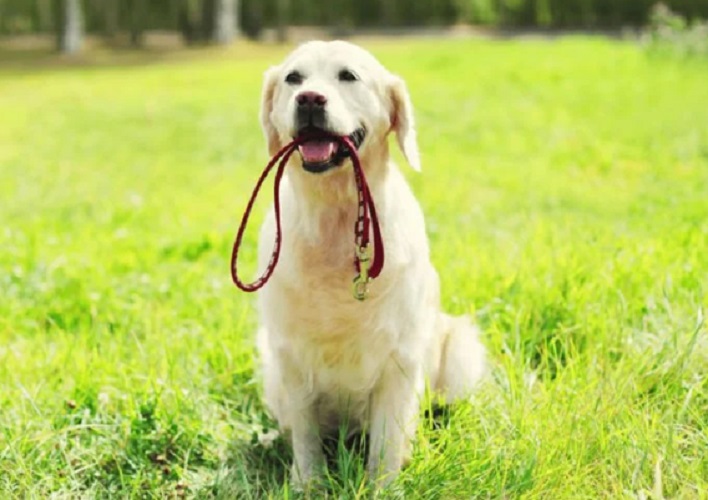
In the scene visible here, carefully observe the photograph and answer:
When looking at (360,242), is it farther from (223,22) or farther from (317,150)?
(223,22)

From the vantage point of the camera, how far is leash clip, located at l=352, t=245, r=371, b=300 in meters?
2.74

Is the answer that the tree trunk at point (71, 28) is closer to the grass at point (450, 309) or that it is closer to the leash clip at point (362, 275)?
the grass at point (450, 309)

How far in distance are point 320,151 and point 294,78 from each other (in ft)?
1.18

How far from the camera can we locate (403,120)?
3.04 metres

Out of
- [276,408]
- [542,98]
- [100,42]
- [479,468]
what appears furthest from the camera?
[100,42]

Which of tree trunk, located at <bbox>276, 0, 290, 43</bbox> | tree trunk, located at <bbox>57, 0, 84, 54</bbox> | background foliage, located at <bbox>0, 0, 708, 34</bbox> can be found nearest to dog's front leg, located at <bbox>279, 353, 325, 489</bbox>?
tree trunk, located at <bbox>57, 0, 84, 54</bbox>

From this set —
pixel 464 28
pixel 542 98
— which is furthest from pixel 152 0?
pixel 542 98

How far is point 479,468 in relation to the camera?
2.54 metres

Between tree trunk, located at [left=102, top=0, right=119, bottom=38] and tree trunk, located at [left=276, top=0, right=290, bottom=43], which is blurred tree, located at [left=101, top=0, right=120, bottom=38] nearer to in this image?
tree trunk, located at [left=102, top=0, right=119, bottom=38]

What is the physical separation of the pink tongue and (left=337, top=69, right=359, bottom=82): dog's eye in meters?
0.26

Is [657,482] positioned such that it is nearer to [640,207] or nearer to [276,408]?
[276,408]

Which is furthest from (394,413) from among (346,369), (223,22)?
(223,22)

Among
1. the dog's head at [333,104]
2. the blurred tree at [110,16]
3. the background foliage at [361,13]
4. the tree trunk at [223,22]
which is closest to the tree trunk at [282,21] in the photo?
the background foliage at [361,13]

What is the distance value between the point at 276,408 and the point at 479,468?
2.83ft
